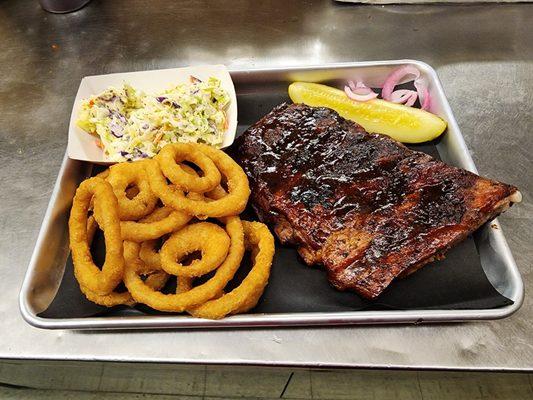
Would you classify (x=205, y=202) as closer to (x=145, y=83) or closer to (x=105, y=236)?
(x=105, y=236)

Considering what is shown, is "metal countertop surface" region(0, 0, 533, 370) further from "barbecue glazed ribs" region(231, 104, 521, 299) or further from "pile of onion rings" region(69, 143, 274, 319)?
"barbecue glazed ribs" region(231, 104, 521, 299)

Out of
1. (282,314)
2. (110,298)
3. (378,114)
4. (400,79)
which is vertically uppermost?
(400,79)

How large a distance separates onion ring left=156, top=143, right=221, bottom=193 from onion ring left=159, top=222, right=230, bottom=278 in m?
0.18

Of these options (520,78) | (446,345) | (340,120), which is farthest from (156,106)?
(520,78)

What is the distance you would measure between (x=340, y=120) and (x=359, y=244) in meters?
0.73

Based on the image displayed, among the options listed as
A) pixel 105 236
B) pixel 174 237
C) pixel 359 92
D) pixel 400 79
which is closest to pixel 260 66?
pixel 359 92

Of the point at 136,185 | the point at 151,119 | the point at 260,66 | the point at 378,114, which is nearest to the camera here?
the point at 136,185

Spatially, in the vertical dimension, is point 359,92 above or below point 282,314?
above

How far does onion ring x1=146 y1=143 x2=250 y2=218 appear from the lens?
197 centimetres

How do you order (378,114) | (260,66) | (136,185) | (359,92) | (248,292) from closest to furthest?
(248,292)
(136,185)
(378,114)
(359,92)
(260,66)

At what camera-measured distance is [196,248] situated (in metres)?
2.04

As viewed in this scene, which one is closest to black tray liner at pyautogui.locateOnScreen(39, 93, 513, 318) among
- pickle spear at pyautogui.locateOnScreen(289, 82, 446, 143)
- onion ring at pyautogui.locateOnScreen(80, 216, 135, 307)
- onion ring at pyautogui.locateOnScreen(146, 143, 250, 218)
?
onion ring at pyautogui.locateOnScreen(80, 216, 135, 307)

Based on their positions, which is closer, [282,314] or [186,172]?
[282,314]

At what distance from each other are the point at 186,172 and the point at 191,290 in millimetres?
540
